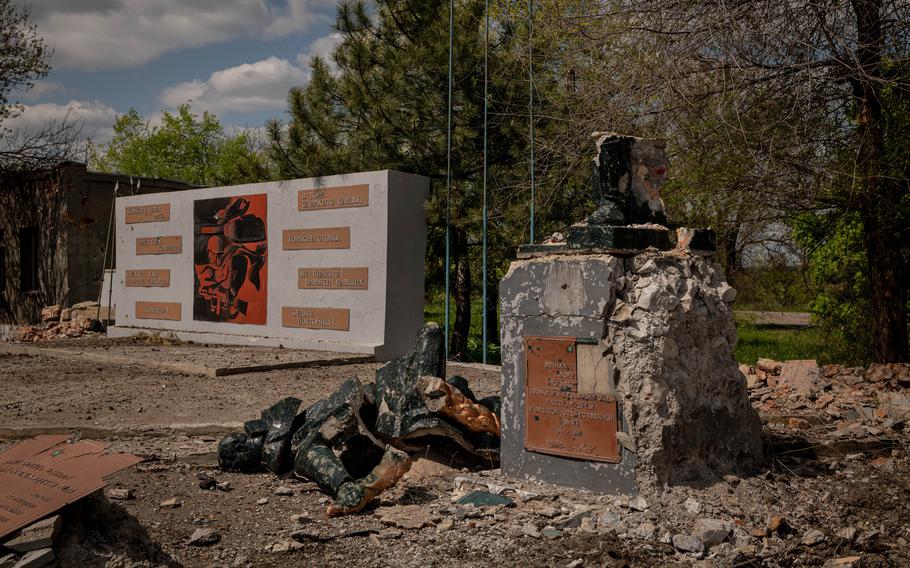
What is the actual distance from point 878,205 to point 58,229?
17.9 metres

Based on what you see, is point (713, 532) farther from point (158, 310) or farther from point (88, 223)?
point (88, 223)

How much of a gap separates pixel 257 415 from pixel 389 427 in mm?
2423

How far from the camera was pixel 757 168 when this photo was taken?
8.40m

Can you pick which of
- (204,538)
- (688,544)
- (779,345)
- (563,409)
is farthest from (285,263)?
(779,345)

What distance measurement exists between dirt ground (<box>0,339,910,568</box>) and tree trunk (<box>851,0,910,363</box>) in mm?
2693

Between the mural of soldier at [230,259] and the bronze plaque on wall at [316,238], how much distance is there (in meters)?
0.60

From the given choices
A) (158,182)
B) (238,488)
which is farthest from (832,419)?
(158,182)

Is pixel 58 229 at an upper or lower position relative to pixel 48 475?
upper

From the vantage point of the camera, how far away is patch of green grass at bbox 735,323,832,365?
39.4 feet

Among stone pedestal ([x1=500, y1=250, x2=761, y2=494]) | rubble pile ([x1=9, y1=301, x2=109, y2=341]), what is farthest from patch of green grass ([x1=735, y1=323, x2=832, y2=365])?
rubble pile ([x1=9, y1=301, x2=109, y2=341])

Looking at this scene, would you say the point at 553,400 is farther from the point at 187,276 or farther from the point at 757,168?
the point at 187,276

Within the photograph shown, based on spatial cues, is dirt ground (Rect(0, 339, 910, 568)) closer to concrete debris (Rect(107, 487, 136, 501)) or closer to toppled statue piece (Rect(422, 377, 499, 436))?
concrete debris (Rect(107, 487, 136, 501))

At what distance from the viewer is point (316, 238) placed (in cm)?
1239

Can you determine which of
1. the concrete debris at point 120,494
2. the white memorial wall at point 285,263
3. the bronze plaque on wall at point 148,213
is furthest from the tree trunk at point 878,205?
the bronze plaque on wall at point 148,213
